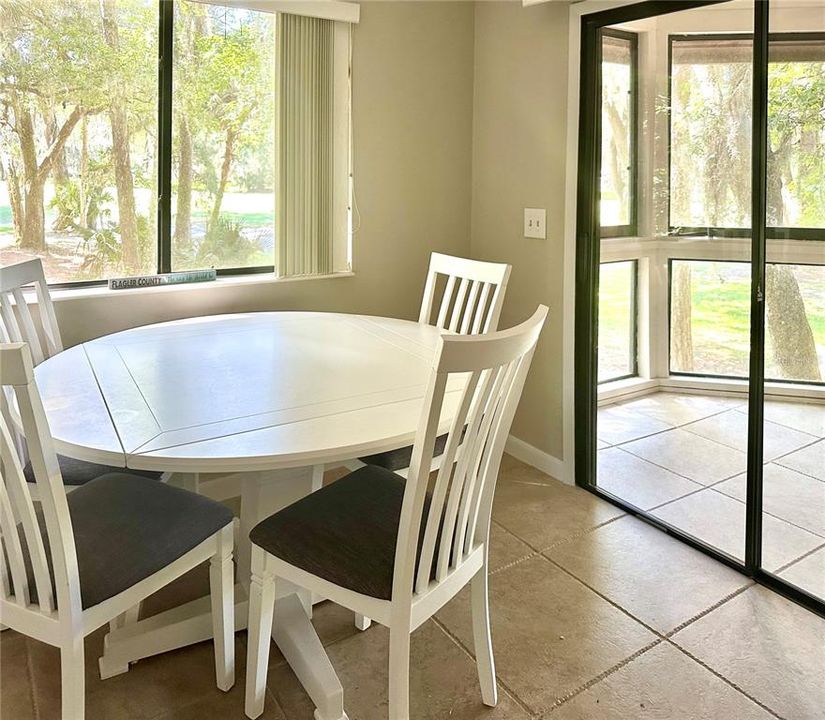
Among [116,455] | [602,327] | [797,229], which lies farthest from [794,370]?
[116,455]

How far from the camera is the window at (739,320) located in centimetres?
Result: 203

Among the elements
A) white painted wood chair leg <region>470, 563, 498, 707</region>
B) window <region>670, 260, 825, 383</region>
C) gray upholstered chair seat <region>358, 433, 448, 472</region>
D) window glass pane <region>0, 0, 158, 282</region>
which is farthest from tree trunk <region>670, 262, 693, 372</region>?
window glass pane <region>0, 0, 158, 282</region>

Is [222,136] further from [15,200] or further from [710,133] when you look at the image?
[710,133]

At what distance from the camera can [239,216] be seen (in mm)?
2846

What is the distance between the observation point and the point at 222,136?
2756 millimetres

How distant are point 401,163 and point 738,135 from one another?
1.46 m

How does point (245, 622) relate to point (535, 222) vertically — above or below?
below

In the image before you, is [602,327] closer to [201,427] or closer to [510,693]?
[510,693]

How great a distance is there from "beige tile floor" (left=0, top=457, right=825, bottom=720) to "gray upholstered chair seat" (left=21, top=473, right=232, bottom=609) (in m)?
0.48

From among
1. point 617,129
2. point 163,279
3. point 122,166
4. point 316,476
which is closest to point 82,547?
point 316,476

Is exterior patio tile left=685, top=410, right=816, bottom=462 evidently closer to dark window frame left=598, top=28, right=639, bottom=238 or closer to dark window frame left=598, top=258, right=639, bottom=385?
dark window frame left=598, top=258, right=639, bottom=385

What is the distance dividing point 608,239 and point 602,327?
1.16ft

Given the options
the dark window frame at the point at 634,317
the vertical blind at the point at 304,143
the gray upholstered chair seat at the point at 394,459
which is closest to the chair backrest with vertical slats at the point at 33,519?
the gray upholstered chair seat at the point at 394,459

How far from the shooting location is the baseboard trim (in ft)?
9.73
